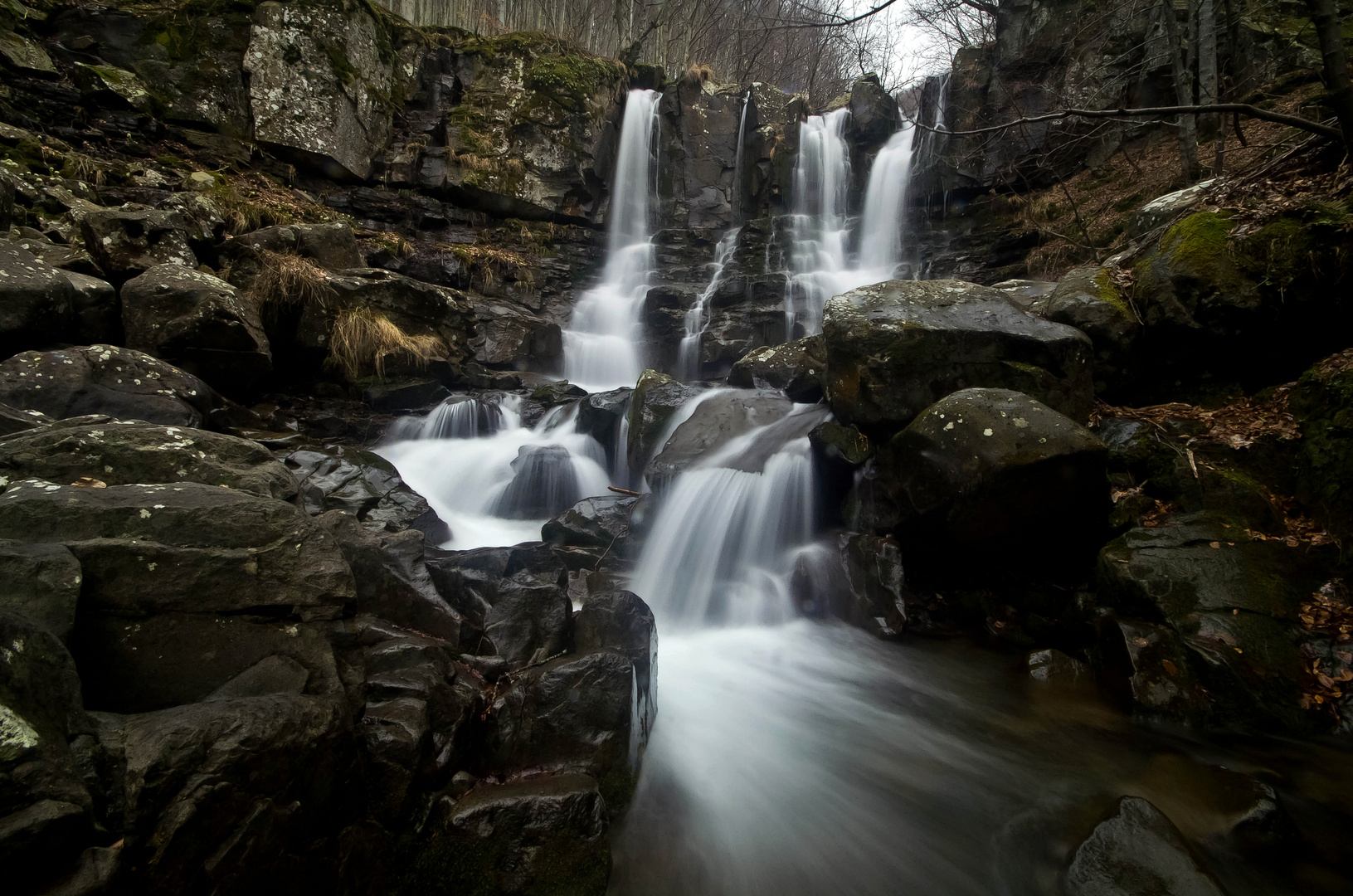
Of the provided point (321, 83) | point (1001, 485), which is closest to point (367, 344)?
point (321, 83)

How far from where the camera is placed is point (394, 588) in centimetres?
352

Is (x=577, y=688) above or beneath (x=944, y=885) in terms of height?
above

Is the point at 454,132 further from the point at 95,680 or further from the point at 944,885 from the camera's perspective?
the point at 944,885

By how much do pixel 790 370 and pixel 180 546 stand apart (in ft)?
24.0

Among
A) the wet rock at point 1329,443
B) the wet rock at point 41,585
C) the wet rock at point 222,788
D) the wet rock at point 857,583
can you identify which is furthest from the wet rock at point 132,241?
the wet rock at point 1329,443

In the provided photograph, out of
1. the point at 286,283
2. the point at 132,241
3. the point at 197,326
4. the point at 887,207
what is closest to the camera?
the point at 197,326

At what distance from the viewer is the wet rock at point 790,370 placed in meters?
7.55

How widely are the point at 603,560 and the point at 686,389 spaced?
10.5 feet

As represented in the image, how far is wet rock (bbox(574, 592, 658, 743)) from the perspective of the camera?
343 cm

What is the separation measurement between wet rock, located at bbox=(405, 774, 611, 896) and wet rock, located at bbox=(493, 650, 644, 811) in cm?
24

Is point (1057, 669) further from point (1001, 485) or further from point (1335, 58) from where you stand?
point (1335, 58)

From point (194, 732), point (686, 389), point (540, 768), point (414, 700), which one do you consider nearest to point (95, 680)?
point (194, 732)

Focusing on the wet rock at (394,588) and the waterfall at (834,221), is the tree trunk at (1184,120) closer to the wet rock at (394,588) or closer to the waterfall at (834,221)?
the waterfall at (834,221)

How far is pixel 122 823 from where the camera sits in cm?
156
